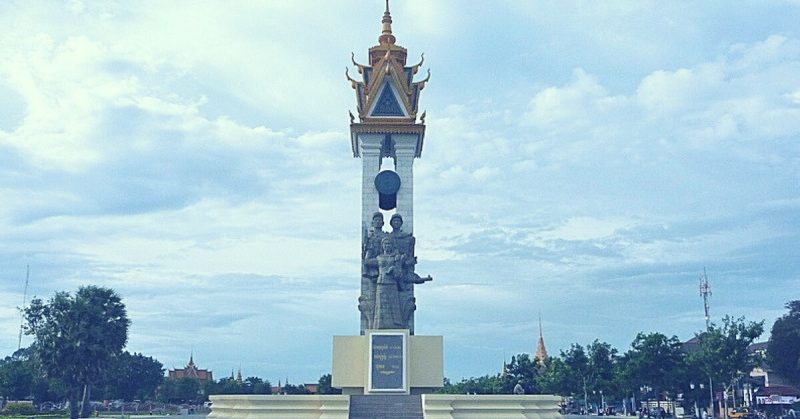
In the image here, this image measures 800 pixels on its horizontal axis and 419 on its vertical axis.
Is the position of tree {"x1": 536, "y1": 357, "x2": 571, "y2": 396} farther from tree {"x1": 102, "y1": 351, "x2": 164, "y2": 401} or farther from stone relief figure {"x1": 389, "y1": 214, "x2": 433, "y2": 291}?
tree {"x1": 102, "y1": 351, "x2": 164, "y2": 401}

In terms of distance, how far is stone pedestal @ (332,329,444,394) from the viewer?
943 inches

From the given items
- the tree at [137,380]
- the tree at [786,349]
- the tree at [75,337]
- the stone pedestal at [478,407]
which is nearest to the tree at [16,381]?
the tree at [137,380]

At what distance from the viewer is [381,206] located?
29.1 meters

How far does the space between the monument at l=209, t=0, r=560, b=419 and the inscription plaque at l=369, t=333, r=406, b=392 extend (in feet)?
0.11

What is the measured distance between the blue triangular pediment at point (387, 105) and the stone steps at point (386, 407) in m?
11.6

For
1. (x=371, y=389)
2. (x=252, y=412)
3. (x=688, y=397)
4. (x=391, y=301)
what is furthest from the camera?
(x=688, y=397)

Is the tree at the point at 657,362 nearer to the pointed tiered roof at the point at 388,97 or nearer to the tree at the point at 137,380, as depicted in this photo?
the pointed tiered roof at the point at 388,97

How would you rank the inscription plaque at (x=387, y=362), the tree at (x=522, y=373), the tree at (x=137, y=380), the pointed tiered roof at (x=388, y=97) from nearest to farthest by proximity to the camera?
1. the inscription plaque at (x=387, y=362)
2. the pointed tiered roof at (x=388, y=97)
3. the tree at (x=522, y=373)
4. the tree at (x=137, y=380)

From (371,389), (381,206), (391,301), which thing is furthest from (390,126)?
(371,389)

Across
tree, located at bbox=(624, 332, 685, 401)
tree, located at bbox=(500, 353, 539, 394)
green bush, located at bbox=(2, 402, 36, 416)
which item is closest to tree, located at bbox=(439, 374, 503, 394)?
tree, located at bbox=(500, 353, 539, 394)

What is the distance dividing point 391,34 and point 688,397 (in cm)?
3171

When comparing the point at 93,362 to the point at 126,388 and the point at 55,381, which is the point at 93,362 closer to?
the point at 55,381

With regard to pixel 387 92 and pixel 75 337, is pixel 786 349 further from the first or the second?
pixel 75 337

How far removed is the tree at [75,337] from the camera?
36.0 metres
